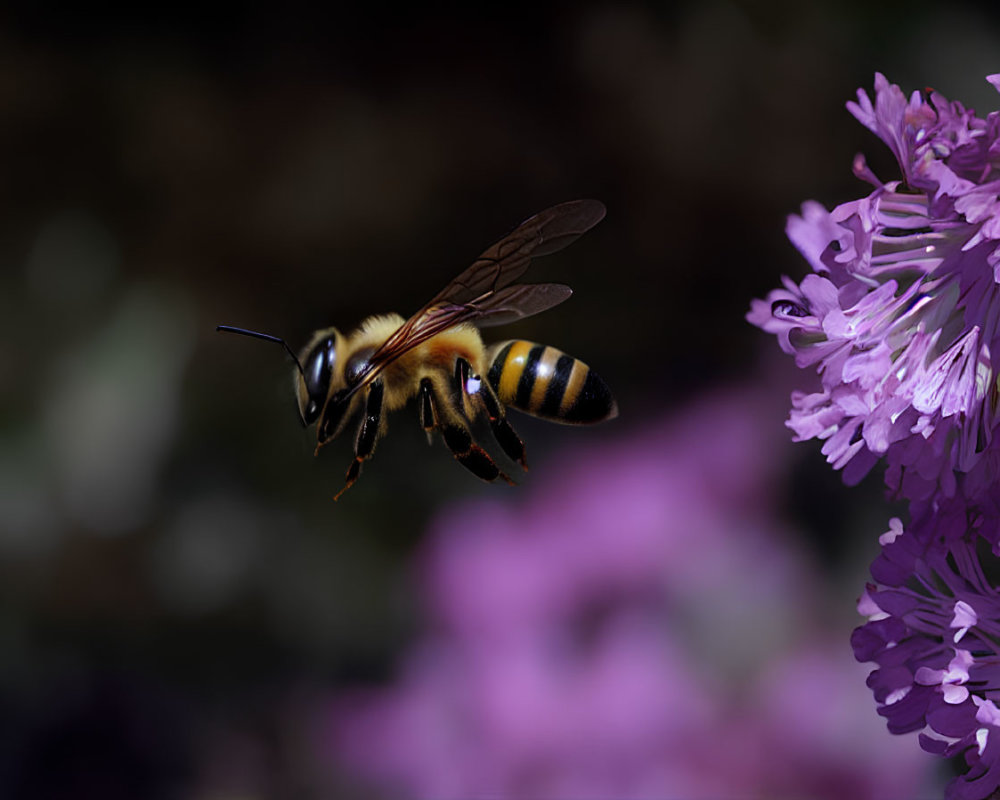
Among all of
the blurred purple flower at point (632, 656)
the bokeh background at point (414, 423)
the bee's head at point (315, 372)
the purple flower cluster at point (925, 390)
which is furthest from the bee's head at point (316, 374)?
the blurred purple flower at point (632, 656)

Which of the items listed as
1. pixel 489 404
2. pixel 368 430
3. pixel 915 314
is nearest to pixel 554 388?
pixel 489 404

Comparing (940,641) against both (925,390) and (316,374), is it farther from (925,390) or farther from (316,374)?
(316,374)

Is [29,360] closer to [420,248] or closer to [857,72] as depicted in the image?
[420,248]

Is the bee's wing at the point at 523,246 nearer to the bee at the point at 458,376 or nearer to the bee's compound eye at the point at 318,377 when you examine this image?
the bee at the point at 458,376

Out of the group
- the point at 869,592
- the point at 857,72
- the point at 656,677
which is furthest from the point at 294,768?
the point at 857,72

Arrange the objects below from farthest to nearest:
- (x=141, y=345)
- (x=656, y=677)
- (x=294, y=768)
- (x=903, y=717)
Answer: (x=141, y=345) → (x=294, y=768) → (x=656, y=677) → (x=903, y=717)

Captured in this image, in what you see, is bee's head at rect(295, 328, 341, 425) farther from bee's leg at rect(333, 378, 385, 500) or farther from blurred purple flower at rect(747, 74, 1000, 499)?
blurred purple flower at rect(747, 74, 1000, 499)
